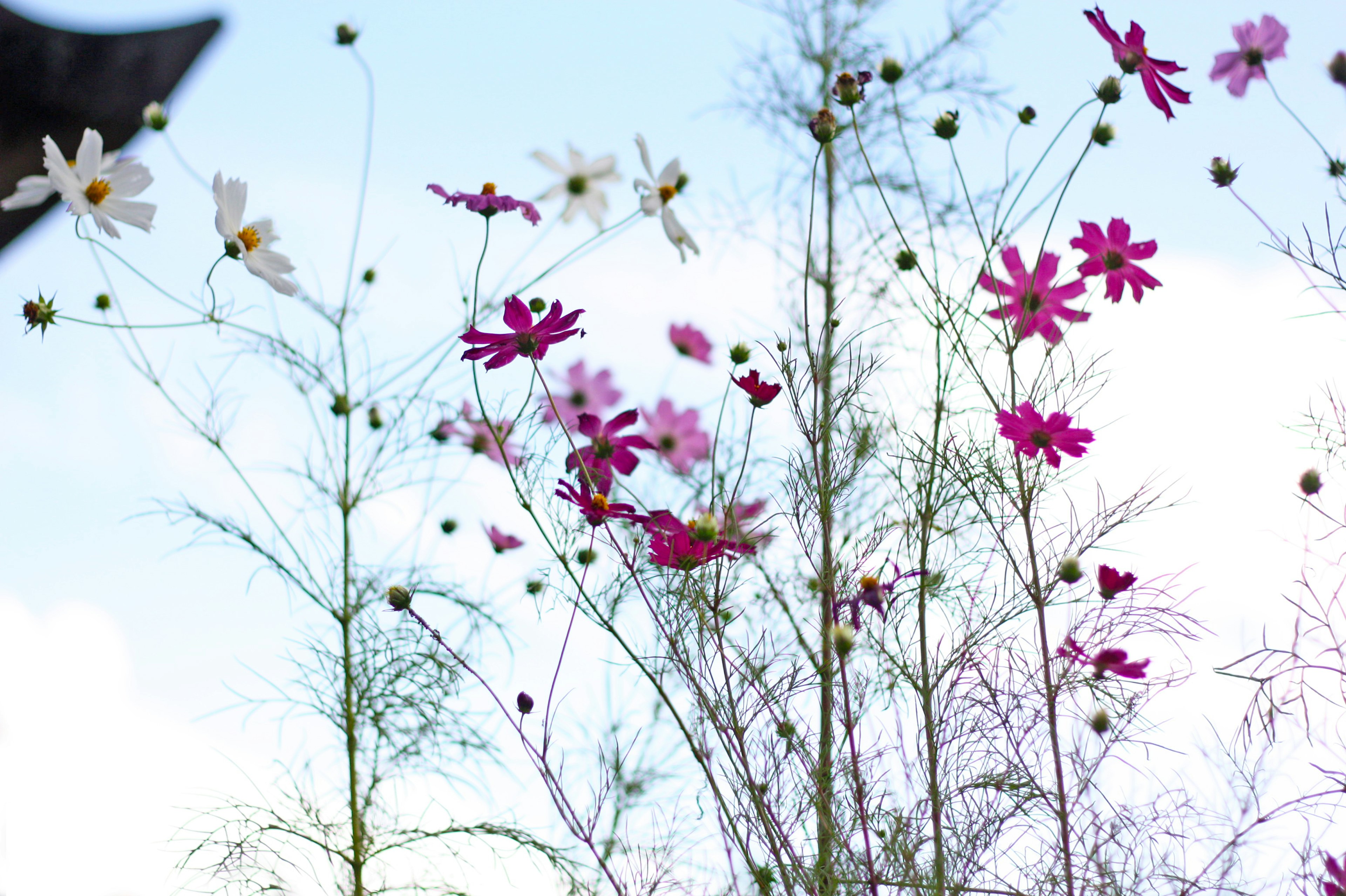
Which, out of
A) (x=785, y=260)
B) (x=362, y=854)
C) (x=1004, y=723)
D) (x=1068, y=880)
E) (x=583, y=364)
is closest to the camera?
(x=1068, y=880)

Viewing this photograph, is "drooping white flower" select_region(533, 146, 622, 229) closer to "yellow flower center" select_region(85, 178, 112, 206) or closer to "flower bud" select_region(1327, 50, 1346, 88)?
"yellow flower center" select_region(85, 178, 112, 206)

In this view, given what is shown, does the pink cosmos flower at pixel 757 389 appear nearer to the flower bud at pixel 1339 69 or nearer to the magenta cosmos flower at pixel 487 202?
the magenta cosmos flower at pixel 487 202

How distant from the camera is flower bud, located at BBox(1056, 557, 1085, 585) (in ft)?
2.69

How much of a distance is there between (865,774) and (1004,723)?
127 mm

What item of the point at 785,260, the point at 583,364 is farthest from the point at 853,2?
the point at 583,364

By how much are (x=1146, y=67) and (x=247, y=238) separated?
83 centimetres

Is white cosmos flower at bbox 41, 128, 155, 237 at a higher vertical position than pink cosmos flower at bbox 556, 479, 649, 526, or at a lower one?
higher

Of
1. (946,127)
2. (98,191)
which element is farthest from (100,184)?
(946,127)

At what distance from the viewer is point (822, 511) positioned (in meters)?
0.87

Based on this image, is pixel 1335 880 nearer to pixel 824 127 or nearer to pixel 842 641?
pixel 842 641

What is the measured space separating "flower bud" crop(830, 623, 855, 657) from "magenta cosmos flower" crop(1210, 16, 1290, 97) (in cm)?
62

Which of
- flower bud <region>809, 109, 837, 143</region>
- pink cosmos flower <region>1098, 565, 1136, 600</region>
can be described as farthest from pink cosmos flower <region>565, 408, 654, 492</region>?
pink cosmos flower <region>1098, 565, 1136, 600</region>

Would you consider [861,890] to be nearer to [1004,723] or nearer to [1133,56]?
[1004,723]

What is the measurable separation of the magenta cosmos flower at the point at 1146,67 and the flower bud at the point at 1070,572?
39 centimetres
